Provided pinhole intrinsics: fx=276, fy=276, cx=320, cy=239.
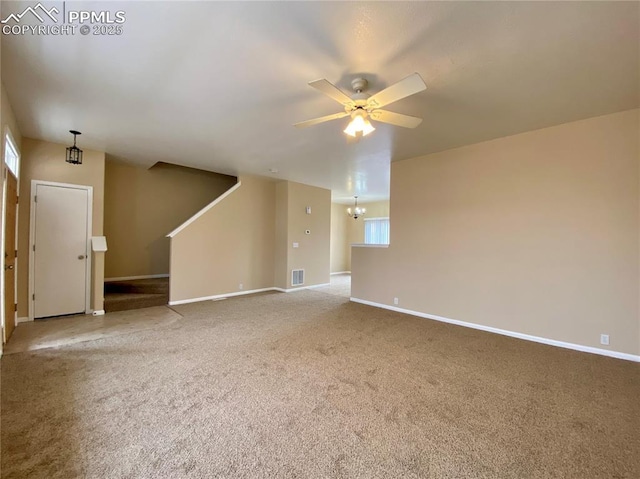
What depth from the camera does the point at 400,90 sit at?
2.06m

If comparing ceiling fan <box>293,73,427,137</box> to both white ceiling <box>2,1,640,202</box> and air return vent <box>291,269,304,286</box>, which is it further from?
air return vent <box>291,269,304,286</box>

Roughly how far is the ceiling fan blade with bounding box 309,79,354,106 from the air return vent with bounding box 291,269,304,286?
16.4 ft

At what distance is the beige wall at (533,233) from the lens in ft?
10.1

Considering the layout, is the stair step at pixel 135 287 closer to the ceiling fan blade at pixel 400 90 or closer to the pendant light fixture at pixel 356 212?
the ceiling fan blade at pixel 400 90

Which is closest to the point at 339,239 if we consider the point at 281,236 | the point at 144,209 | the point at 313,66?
the point at 281,236

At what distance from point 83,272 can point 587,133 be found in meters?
7.29

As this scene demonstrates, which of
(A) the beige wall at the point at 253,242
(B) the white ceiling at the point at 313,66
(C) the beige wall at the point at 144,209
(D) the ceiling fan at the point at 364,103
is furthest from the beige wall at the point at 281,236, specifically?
(D) the ceiling fan at the point at 364,103

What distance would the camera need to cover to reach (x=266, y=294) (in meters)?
6.34

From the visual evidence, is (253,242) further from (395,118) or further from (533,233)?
(533,233)

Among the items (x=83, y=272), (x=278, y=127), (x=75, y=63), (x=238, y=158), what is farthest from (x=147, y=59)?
(x=83, y=272)

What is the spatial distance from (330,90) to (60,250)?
4844 mm

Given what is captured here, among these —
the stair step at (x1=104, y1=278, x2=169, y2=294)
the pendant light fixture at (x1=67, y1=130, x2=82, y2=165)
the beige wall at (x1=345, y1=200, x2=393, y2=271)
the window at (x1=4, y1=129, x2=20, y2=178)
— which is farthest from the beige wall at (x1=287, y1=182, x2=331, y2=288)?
the window at (x1=4, y1=129, x2=20, y2=178)

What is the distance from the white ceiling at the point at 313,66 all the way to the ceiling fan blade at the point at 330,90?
26 cm

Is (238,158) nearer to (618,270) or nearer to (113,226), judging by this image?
(113,226)
